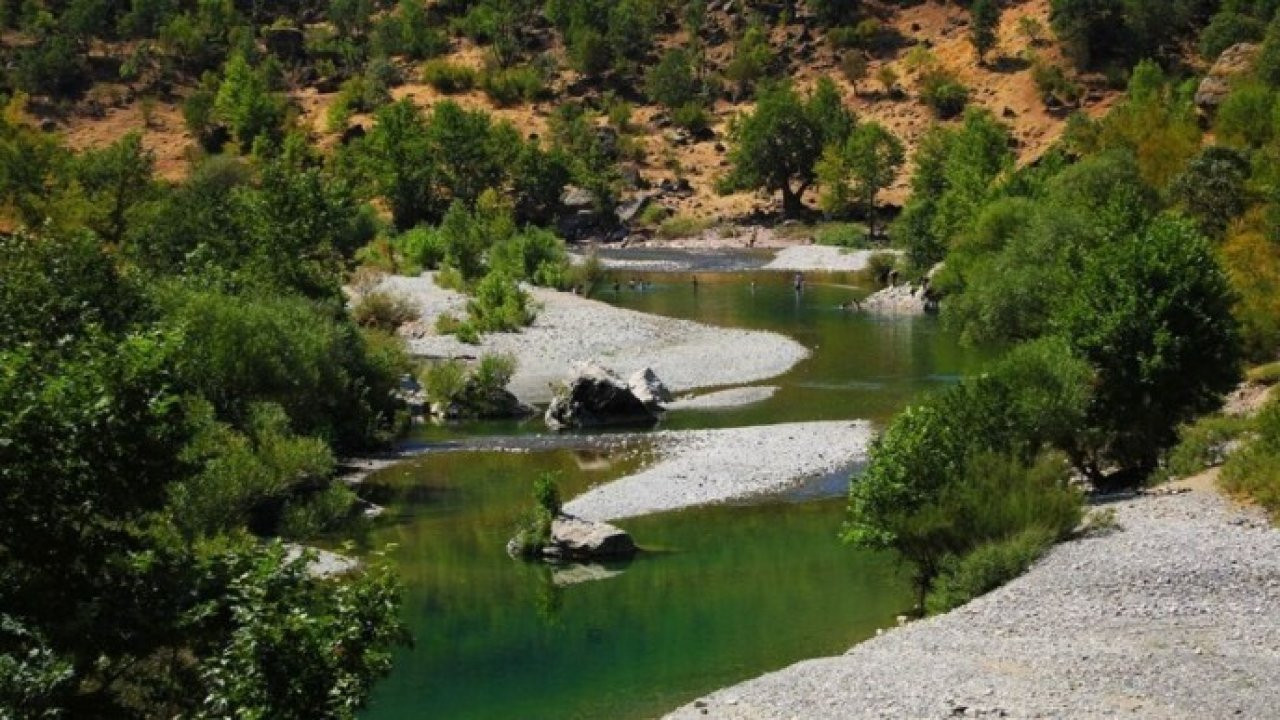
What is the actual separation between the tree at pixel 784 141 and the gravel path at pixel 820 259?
1459 centimetres

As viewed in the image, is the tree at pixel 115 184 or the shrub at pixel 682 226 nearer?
the tree at pixel 115 184

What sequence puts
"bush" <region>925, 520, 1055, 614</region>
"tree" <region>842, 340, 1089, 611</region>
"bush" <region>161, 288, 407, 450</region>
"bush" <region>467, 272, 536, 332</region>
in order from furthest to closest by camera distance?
1. "bush" <region>467, 272, 536, 332</region>
2. "bush" <region>161, 288, 407, 450</region>
3. "tree" <region>842, 340, 1089, 611</region>
4. "bush" <region>925, 520, 1055, 614</region>

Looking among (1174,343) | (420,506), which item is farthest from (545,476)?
(1174,343)

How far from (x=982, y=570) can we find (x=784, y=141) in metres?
110

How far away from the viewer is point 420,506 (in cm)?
4153

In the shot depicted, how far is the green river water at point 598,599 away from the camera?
26.4 meters

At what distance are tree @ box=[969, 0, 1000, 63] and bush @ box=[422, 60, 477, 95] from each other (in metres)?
56.4

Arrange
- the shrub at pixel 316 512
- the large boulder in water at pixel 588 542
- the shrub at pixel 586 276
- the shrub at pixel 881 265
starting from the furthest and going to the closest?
the shrub at pixel 881 265 → the shrub at pixel 586 276 → the shrub at pixel 316 512 → the large boulder in water at pixel 588 542

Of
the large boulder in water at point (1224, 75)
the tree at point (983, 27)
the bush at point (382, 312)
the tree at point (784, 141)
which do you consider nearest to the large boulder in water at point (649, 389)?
the bush at point (382, 312)

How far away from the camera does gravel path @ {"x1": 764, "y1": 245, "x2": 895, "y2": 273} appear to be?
374ft

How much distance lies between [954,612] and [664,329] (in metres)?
49.0

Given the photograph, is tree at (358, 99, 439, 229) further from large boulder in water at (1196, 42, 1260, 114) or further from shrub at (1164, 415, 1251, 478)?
shrub at (1164, 415, 1251, 478)

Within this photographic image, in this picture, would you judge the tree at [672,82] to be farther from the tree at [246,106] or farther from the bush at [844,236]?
the tree at [246,106]

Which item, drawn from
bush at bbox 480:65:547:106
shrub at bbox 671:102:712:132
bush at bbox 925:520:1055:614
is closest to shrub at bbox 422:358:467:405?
bush at bbox 925:520:1055:614
